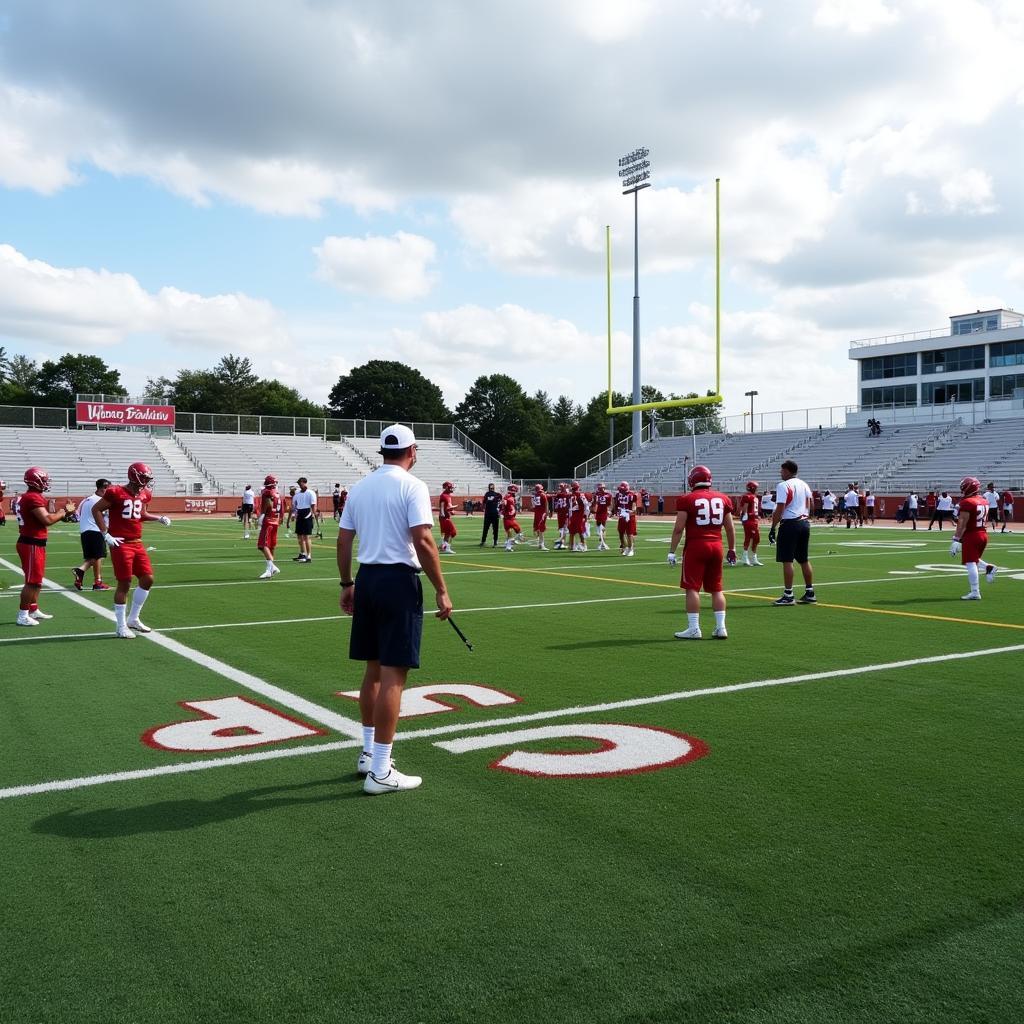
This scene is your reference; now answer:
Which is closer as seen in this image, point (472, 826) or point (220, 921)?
point (220, 921)

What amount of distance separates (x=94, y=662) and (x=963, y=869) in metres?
7.41

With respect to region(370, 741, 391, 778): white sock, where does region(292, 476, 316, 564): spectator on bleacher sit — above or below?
above

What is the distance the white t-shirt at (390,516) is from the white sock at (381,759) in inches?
37.6

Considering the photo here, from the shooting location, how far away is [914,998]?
2994 millimetres

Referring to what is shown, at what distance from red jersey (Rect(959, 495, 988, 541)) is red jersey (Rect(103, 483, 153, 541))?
1044 cm

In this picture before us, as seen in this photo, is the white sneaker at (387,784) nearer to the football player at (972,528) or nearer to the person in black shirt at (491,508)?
the football player at (972,528)

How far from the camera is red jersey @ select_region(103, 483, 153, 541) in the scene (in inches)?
403

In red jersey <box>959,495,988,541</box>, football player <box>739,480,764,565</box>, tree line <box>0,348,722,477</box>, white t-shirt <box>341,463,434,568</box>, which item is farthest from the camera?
tree line <box>0,348,722,477</box>

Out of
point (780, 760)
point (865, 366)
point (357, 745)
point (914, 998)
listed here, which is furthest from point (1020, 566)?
point (865, 366)

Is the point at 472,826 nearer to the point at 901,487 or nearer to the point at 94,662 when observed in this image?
the point at 94,662

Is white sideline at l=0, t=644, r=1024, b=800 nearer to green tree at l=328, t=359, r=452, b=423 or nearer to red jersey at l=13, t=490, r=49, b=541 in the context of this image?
red jersey at l=13, t=490, r=49, b=541

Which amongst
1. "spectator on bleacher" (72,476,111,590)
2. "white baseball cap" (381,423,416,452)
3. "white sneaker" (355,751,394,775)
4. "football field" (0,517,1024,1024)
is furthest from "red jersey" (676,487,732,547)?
"spectator on bleacher" (72,476,111,590)

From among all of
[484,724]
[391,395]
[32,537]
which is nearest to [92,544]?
[32,537]

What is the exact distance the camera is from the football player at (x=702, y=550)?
9.92 meters
